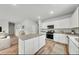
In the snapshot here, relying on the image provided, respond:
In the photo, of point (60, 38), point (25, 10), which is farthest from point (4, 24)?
point (60, 38)

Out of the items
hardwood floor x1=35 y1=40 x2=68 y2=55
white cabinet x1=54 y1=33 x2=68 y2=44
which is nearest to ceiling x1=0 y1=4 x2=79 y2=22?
hardwood floor x1=35 y1=40 x2=68 y2=55

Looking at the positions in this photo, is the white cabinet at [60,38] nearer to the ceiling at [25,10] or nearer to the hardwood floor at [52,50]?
the hardwood floor at [52,50]

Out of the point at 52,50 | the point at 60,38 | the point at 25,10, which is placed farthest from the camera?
the point at 60,38

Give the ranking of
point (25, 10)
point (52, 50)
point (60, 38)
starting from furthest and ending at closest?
point (60, 38) < point (52, 50) < point (25, 10)

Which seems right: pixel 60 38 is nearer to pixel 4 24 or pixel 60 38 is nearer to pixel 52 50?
pixel 52 50

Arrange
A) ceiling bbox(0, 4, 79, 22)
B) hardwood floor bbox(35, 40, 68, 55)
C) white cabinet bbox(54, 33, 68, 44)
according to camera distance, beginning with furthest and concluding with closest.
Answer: white cabinet bbox(54, 33, 68, 44), hardwood floor bbox(35, 40, 68, 55), ceiling bbox(0, 4, 79, 22)

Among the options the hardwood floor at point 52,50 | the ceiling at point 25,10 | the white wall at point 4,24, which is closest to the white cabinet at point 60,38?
the hardwood floor at point 52,50

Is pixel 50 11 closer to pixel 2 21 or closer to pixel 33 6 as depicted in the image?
pixel 33 6

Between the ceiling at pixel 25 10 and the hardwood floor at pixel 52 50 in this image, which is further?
the hardwood floor at pixel 52 50

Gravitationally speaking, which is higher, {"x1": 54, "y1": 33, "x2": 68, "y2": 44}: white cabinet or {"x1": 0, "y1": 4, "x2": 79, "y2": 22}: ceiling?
{"x1": 0, "y1": 4, "x2": 79, "y2": 22}: ceiling

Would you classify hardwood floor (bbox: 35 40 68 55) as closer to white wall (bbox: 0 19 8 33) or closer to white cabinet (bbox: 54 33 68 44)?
white cabinet (bbox: 54 33 68 44)
